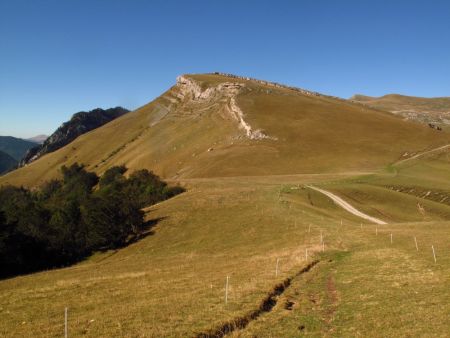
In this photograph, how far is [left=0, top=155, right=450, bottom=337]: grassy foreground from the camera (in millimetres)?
16953

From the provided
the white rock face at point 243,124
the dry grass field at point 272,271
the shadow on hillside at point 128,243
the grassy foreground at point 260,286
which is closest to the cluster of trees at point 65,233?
the shadow on hillside at point 128,243

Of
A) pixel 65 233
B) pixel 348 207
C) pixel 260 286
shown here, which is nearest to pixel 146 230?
pixel 65 233

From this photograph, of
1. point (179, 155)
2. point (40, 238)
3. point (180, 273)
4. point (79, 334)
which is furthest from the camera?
point (179, 155)

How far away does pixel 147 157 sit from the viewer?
168 m

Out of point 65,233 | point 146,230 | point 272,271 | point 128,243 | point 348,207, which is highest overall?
point 348,207

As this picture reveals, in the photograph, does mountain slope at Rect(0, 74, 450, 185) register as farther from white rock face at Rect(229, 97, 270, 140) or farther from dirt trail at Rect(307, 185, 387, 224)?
dirt trail at Rect(307, 185, 387, 224)

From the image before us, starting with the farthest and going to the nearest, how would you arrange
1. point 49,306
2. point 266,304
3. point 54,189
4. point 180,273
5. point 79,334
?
point 54,189
point 180,273
point 49,306
point 266,304
point 79,334

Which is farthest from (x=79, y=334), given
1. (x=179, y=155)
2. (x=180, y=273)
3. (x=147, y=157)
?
(x=147, y=157)

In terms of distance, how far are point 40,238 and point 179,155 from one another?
89.1m

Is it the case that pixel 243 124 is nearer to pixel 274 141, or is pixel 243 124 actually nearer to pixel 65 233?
pixel 274 141

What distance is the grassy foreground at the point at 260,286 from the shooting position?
1695 centimetres

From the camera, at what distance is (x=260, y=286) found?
2312 cm

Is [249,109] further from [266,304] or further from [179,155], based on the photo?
[266,304]

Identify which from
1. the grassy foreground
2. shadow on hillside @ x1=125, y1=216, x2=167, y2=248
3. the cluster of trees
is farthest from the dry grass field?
the cluster of trees
